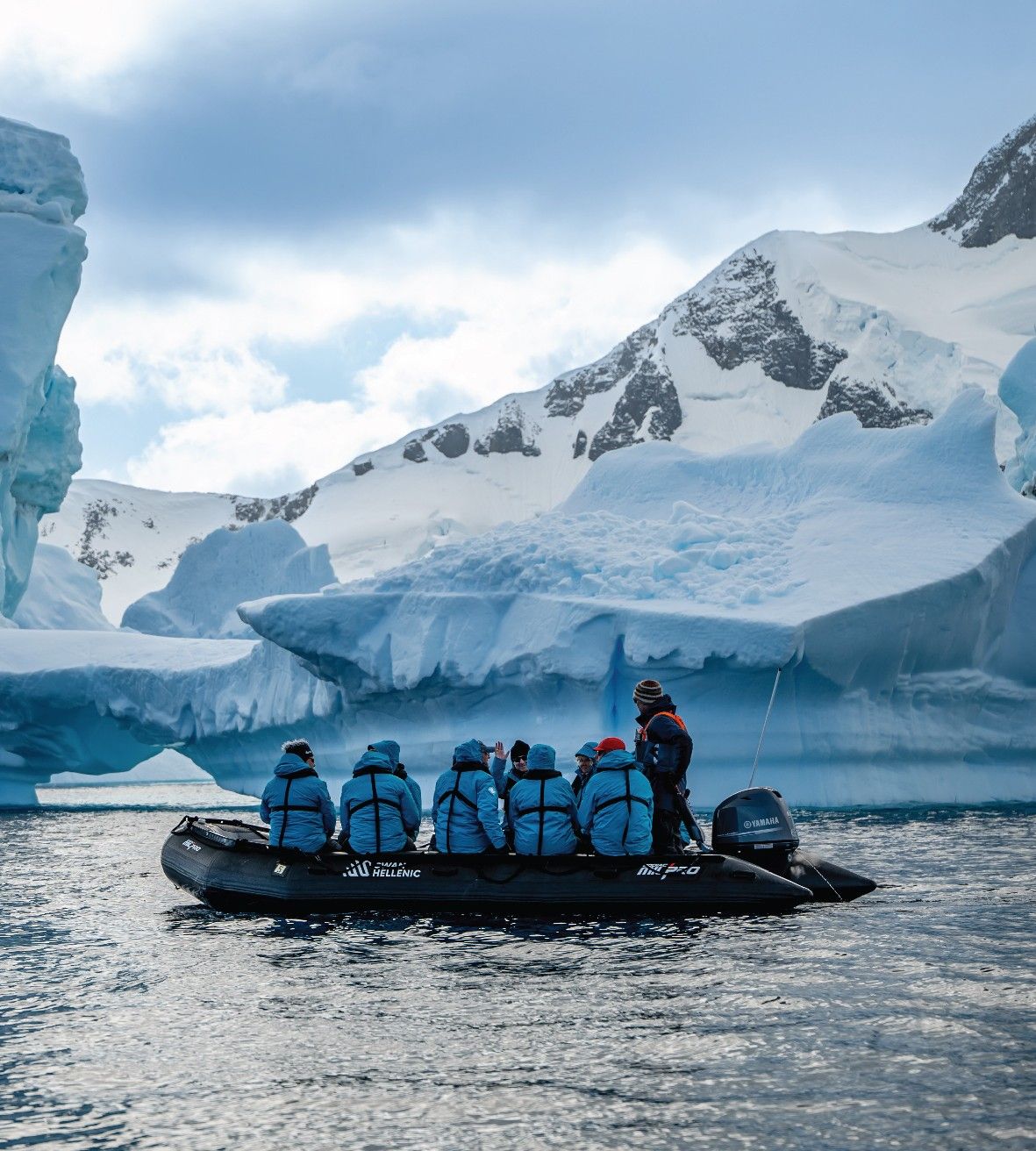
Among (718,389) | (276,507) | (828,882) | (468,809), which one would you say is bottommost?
(828,882)

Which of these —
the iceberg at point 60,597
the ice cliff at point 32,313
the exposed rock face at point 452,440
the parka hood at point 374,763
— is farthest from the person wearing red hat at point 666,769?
the exposed rock face at point 452,440

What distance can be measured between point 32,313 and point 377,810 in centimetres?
2213

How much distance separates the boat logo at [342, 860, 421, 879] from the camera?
919 cm

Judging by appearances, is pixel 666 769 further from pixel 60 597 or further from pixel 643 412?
pixel 643 412

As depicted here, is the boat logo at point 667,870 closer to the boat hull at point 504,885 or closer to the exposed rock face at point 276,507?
the boat hull at point 504,885

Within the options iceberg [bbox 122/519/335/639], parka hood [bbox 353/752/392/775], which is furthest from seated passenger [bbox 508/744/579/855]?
iceberg [bbox 122/519/335/639]

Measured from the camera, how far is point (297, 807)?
31.8 ft

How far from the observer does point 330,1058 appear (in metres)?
5.31

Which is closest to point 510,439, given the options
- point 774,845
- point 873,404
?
point 873,404

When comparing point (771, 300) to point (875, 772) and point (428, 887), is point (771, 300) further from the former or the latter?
point (428, 887)

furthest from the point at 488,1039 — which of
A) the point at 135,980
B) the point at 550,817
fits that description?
the point at 550,817

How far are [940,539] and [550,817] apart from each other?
1290cm

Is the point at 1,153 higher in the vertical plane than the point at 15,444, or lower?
higher

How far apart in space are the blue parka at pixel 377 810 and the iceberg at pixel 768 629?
30.9 ft
